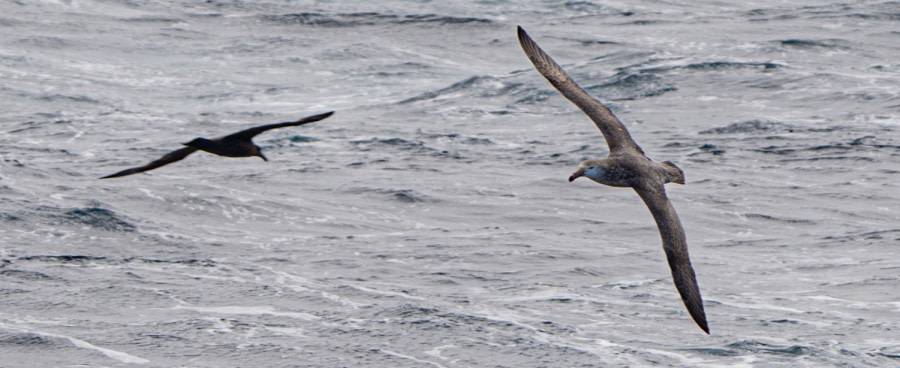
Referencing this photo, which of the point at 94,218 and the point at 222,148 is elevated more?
the point at 222,148

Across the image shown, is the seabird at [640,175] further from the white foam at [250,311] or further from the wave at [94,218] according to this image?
the wave at [94,218]

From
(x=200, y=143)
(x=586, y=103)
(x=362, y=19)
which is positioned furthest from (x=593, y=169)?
(x=362, y=19)

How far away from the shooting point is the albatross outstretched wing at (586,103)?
14891 millimetres

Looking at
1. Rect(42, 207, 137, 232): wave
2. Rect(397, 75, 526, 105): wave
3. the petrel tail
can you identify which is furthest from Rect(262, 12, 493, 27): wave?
the petrel tail

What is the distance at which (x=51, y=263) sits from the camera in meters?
19.4

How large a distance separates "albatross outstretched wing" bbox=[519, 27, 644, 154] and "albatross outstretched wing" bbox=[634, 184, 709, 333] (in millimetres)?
1035

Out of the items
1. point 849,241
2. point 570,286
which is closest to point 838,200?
point 849,241

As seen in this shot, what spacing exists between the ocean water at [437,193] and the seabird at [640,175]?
280 cm

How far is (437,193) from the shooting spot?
23891mm

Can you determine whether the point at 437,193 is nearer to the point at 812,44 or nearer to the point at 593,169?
the point at 593,169

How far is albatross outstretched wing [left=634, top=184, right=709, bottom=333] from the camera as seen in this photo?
1216 cm

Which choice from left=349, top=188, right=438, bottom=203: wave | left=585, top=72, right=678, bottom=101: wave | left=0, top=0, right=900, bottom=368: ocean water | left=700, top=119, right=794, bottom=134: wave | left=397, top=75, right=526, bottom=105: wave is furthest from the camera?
left=397, top=75, right=526, bottom=105: wave

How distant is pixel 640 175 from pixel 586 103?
1442 millimetres

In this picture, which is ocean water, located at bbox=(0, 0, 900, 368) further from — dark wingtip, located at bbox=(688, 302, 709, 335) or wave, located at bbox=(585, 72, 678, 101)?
dark wingtip, located at bbox=(688, 302, 709, 335)
